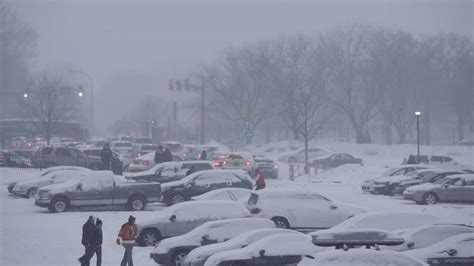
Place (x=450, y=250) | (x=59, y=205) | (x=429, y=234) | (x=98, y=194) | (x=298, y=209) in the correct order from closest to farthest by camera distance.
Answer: (x=450, y=250) < (x=429, y=234) < (x=298, y=209) < (x=59, y=205) < (x=98, y=194)

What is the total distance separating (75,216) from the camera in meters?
24.8

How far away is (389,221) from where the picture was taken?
1652 cm

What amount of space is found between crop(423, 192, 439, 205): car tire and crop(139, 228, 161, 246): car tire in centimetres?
1449

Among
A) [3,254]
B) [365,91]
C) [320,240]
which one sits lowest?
[3,254]

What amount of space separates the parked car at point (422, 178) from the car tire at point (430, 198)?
2.61 metres

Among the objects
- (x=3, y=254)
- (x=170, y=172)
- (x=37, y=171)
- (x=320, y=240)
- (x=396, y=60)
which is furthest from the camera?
(x=396, y=60)

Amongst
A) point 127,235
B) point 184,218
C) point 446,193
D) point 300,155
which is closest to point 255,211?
point 184,218

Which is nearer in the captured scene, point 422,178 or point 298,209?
point 298,209

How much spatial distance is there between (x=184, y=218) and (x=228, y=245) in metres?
4.34

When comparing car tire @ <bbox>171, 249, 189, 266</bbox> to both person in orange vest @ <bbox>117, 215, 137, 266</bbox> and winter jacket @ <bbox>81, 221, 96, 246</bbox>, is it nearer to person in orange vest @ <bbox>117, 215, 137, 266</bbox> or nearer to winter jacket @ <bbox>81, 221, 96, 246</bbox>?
person in orange vest @ <bbox>117, 215, 137, 266</bbox>

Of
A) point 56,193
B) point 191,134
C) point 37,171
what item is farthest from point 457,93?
point 56,193

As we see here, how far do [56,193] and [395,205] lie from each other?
13.6 m

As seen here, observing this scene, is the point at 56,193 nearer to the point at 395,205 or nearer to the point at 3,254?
the point at 3,254

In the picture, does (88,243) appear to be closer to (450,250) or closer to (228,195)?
(450,250)
